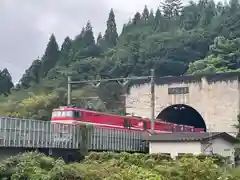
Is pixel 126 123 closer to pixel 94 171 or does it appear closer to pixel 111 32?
pixel 94 171

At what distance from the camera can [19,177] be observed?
18.2 m

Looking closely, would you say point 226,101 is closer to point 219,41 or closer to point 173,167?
point 219,41

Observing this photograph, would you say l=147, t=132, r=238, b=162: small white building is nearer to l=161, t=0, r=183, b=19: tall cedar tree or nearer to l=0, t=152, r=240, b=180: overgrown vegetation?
l=0, t=152, r=240, b=180: overgrown vegetation

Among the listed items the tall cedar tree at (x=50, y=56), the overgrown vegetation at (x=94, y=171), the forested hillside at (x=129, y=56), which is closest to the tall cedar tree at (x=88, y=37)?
the forested hillside at (x=129, y=56)

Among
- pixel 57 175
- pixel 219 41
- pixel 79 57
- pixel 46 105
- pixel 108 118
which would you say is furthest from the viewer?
pixel 79 57

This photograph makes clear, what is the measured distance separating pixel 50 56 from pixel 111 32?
17.2 meters

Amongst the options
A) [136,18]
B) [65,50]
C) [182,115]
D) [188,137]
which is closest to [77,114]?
[188,137]

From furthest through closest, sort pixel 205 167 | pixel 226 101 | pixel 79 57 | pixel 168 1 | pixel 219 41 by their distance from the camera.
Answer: pixel 168 1 < pixel 79 57 < pixel 219 41 < pixel 226 101 < pixel 205 167

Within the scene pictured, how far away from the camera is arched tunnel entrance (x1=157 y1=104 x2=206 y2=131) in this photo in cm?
5112

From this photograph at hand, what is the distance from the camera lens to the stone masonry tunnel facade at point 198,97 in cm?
4609

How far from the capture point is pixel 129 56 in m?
70.4

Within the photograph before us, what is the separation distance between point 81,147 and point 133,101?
70.0ft

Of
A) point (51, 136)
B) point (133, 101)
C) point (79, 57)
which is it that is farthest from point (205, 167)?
point (79, 57)

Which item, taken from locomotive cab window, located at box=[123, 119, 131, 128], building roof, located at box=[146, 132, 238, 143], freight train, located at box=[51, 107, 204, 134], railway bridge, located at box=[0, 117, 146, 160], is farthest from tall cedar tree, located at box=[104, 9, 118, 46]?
building roof, located at box=[146, 132, 238, 143]
